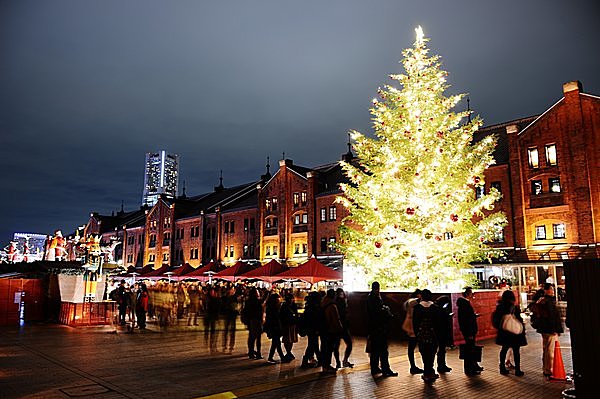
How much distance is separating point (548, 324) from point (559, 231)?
843 inches

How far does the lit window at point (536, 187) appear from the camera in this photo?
96.6 ft

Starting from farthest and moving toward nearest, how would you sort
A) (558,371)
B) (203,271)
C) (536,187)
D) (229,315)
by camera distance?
(203,271) < (536,187) < (229,315) < (558,371)

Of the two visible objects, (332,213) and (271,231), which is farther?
(271,231)

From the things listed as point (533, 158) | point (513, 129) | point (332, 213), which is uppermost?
point (513, 129)

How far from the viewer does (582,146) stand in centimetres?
2783

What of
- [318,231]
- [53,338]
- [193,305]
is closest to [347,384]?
[53,338]

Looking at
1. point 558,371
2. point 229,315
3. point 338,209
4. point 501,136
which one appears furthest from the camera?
point 338,209

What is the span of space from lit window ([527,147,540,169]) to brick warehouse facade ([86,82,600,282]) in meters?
0.06

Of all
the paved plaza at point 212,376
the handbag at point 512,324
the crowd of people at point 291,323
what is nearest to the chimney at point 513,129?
the paved plaza at point 212,376

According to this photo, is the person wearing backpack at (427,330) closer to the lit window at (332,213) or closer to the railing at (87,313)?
the railing at (87,313)

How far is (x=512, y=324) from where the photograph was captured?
9820mm

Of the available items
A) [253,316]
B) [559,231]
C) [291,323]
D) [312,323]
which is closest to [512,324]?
[312,323]

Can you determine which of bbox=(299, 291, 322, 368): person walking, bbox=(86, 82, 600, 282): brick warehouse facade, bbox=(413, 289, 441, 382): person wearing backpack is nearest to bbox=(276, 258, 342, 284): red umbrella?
bbox=(86, 82, 600, 282): brick warehouse facade

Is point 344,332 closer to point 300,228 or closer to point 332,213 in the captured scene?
point 332,213
